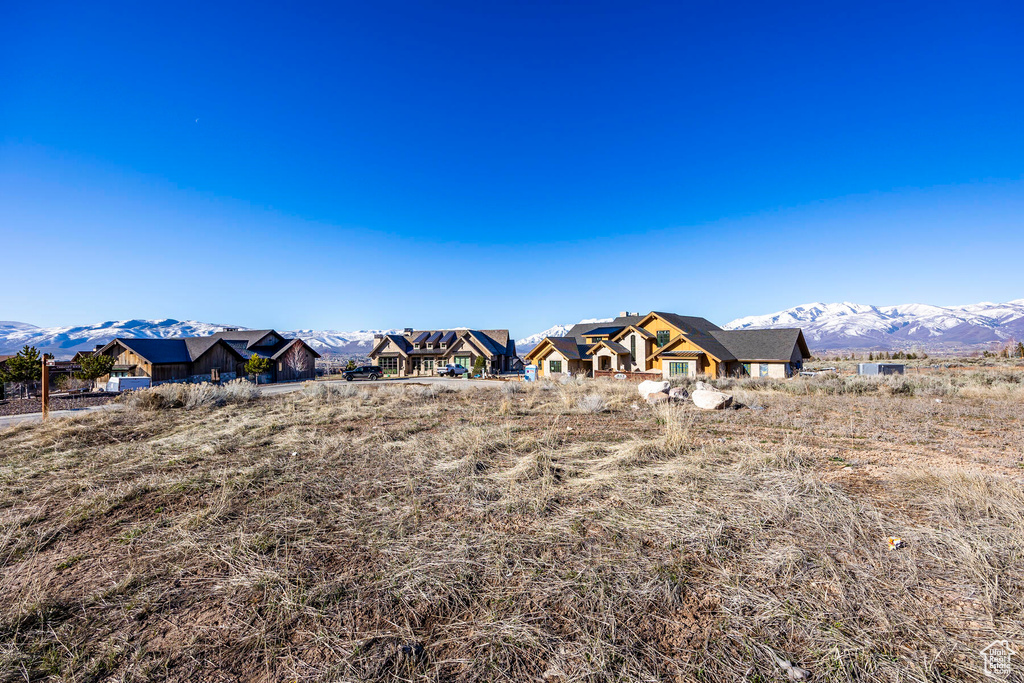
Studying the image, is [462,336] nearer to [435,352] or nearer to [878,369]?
[435,352]

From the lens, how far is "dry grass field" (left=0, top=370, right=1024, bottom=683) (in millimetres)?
2568

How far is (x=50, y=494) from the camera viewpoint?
5.54 metres

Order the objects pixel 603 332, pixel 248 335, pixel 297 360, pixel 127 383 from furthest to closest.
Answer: pixel 248 335 → pixel 297 360 → pixel 603 332 → pixel 127 383

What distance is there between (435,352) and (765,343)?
35790 millimetres

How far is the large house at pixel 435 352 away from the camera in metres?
48.6

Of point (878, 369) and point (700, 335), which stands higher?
point (700, 335)

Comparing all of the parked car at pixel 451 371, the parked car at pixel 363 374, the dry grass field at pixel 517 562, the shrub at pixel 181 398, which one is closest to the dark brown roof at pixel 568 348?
the parked car at pixel 451 371

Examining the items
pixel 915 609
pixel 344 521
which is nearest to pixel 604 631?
pixel 915 609

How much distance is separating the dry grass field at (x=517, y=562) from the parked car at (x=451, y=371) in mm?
36803

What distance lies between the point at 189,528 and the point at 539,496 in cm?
412

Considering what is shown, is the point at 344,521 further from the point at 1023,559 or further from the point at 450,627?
the point at 1023,559

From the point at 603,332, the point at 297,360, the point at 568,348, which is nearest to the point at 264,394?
the point at 297,360

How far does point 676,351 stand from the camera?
1257 inches

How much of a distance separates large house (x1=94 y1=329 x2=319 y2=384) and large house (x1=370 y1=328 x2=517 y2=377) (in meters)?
9.28
